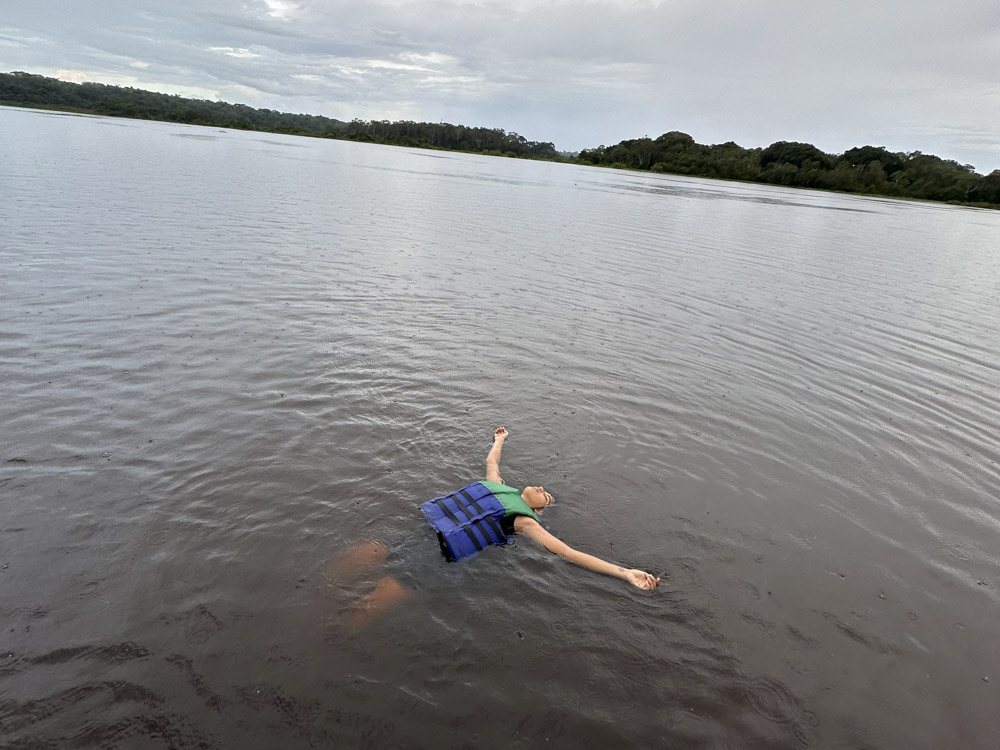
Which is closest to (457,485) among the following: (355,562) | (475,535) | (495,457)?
(495,457)

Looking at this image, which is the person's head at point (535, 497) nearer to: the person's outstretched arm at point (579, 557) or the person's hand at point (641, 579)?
the person's outstretched arm at point (579, 557)

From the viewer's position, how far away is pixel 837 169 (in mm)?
147875

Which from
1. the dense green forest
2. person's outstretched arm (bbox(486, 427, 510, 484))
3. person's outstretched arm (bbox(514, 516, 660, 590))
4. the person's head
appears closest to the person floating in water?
person's outstretched arm (bbox(514, 516, 660, 590))

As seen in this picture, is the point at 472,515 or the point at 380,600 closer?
the point at 380,600

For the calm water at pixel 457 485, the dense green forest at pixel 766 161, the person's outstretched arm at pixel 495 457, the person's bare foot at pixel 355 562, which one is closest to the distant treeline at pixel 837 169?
the dense green forest at pixel 766 161

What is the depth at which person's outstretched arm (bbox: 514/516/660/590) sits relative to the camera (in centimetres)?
Answer: 678

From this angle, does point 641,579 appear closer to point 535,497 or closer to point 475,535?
point 535,497

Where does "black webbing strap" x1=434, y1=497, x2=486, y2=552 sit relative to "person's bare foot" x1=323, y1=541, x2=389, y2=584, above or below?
above

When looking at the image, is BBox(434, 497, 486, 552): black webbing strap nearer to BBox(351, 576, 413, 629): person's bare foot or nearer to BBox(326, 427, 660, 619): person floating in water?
BBox(326, 427, 660, 619): person floating in water

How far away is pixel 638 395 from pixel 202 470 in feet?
28.0

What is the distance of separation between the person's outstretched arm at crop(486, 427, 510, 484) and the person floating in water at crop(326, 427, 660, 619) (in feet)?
2.60

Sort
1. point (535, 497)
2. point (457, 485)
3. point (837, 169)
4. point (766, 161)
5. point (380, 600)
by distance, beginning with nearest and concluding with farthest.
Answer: point (380, 600) < point (535, 497) < point (457, 485) < point (837, 169) < point (766, 161)

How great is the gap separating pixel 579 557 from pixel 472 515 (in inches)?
58.2

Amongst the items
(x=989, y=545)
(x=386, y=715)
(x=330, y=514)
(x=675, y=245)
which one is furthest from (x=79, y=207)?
(x=989, y=545)
